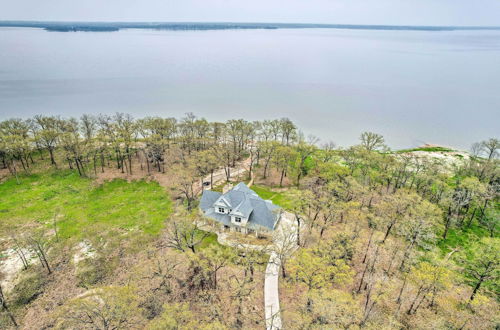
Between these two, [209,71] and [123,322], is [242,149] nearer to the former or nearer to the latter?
[123,322]

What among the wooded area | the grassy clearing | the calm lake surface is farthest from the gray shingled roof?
the calm lake surface

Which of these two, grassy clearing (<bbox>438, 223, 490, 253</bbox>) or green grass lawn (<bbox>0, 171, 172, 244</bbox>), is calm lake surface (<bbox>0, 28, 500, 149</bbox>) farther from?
green grass lawn (<bbox>0, 171, 172, 244</bbox>)

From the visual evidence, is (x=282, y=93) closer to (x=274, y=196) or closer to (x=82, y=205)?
(x=274, y=196)

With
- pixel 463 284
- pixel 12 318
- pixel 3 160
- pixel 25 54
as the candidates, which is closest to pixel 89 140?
pixel 3 160

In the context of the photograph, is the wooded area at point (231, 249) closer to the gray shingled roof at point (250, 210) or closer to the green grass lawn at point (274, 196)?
the green grass lawn at point (274, 196)

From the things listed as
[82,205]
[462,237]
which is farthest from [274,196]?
[82,205]

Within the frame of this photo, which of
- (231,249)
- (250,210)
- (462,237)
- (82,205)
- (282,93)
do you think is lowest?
(82,205)

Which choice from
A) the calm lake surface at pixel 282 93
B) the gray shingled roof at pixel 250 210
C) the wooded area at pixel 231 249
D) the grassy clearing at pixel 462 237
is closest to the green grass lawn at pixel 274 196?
the wooded area at pixel 231 249
